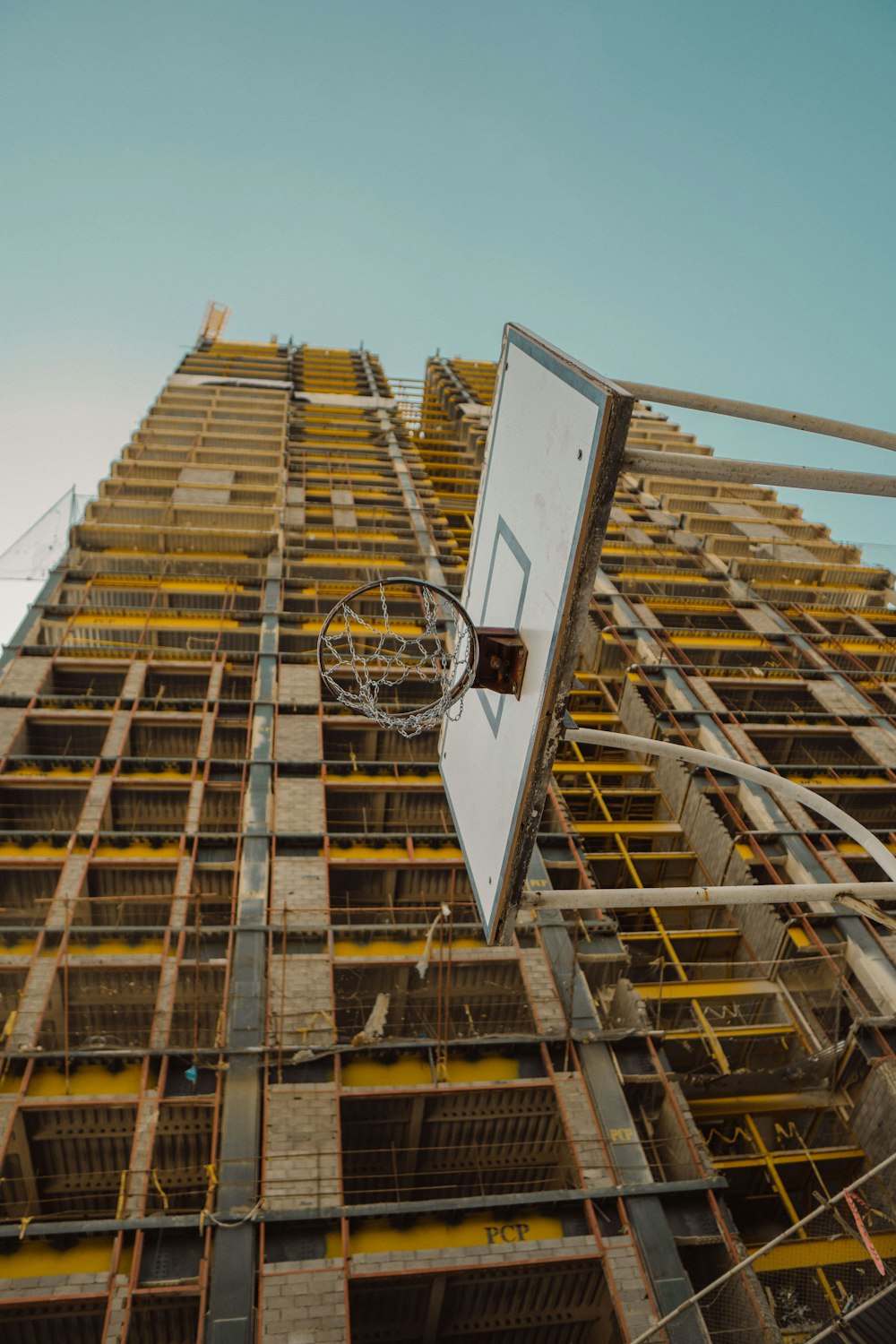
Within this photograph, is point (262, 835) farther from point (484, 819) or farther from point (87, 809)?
point (484, 819)

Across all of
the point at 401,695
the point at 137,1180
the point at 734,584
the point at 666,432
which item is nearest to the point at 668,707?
the point at 401,695

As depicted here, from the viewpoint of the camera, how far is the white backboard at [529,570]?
205 inches

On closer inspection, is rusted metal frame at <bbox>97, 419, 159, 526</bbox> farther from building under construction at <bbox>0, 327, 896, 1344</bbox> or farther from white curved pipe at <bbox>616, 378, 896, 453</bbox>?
white curved pipe at <bbox>616, 378, 896, 453</bbox>

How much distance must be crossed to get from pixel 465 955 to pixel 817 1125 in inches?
238

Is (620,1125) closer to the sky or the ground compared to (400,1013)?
Answer: closer to the sky

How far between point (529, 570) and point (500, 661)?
2.10 feet

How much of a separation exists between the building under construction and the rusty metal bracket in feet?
5.45

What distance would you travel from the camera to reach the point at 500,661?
244 inches

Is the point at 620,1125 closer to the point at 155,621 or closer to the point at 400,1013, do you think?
the point at 400,1013

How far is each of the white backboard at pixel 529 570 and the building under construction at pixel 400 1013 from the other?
731 millimetres

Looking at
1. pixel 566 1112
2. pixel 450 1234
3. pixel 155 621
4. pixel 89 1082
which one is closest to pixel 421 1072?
pixel 566 1112

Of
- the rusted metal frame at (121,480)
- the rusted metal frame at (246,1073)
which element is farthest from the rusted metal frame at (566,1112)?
the rusted metal frame at (121,480)

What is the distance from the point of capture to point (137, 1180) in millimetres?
11422

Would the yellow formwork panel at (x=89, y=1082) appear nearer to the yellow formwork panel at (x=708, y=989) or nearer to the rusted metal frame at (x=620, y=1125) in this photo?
the rusted metal frame at (x=620, y=1125)
